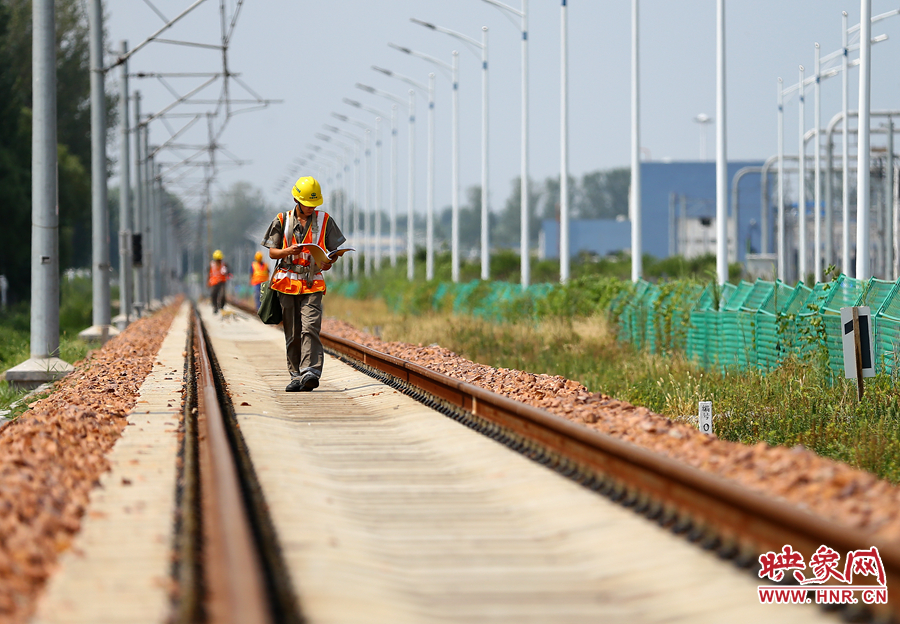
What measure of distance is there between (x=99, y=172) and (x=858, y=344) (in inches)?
870

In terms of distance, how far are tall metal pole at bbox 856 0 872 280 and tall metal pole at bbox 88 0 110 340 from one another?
16.9m

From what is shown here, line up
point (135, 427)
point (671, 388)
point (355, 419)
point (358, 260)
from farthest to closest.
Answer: point (358, 260), point (671, 388), point (355, 419), point (135, 427)

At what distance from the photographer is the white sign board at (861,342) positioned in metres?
12.3

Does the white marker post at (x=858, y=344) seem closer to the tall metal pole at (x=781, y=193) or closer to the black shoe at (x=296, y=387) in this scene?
the black shoe at (x=296, y=387)

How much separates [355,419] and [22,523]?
17.6 feet

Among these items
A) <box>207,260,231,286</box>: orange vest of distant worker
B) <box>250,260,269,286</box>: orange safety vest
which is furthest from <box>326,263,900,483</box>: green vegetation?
<box>207,260,231,286</box>: orange vest of distant worker

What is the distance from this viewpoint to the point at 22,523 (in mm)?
6066

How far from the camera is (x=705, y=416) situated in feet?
35.7

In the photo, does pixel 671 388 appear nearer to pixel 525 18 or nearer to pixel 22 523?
pixel 22 523

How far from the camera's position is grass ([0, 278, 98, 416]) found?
940 inches

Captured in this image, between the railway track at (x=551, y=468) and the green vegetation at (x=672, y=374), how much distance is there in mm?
3018

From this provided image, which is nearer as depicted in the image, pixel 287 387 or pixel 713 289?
pixel 287 387

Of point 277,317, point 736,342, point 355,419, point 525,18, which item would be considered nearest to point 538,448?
point 355,419

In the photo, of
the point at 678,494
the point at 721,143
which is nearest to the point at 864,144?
the point at 721,143
